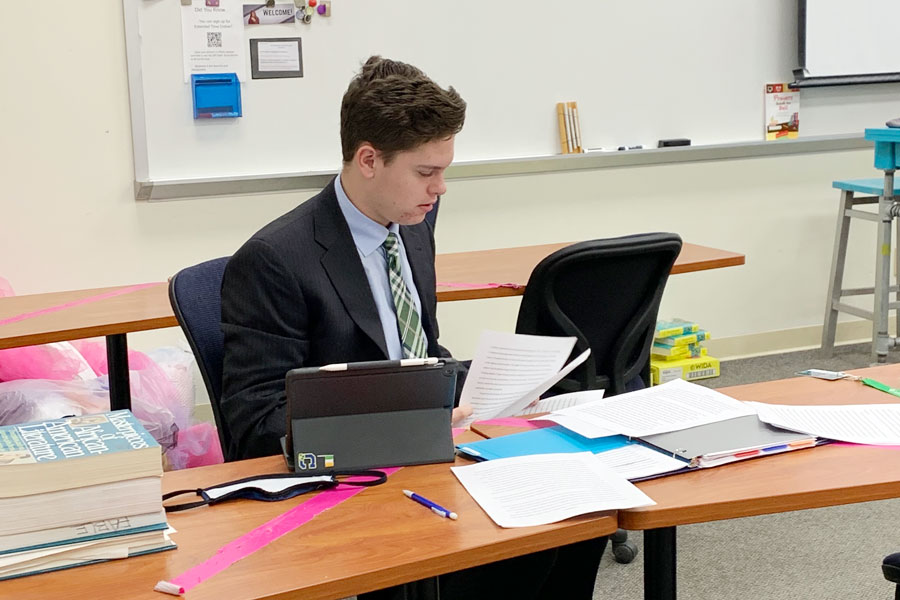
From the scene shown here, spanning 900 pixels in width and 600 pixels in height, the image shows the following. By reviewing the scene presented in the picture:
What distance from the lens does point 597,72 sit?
427 centimetres

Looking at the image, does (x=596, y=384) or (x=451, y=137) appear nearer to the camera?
(x=451, y=137)

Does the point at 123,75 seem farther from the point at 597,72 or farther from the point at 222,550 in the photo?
the point at 222,550

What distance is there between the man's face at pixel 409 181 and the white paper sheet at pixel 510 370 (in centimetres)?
29

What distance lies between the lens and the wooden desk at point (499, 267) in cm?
289

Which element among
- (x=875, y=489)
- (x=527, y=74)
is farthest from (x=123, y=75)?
(x=875, y=489)

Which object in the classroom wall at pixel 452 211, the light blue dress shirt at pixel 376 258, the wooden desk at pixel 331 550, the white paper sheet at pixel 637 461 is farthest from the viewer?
the classroom wall at pixel 452 211

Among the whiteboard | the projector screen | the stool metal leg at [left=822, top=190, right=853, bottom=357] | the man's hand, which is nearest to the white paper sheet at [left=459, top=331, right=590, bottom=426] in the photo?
the man's hand

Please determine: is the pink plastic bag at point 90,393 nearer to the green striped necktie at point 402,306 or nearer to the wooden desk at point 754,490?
the green striped necktie at point 402,306

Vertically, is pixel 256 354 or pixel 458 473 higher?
pixel 256 354

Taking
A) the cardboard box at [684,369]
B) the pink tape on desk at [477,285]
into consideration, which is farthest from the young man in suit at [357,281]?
the cardboard box at [684,369]

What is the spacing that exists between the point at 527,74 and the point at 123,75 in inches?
59.9

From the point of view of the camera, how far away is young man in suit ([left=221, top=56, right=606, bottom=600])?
181cm

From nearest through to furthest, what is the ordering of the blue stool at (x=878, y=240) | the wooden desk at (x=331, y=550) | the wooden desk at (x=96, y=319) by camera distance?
the wooden desk at (x=331, y=550) → the wooden desk at (x=96, y=319) → the blue stool at (x=878, y=240)

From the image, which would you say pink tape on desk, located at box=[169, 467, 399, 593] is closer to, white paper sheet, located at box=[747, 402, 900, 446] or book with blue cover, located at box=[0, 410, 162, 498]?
book with blue cover, located at box=[0, 410, 162, 498]
